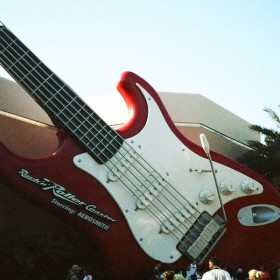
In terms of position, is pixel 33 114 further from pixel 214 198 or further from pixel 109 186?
pixel 214 198

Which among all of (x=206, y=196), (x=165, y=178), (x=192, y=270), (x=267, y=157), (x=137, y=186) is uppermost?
(x=267, y=157)

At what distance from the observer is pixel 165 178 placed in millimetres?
7621

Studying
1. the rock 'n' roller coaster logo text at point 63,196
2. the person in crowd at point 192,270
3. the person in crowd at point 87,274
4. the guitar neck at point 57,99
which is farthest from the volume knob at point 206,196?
the person in crowd at point 87,274

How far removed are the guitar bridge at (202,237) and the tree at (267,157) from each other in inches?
135

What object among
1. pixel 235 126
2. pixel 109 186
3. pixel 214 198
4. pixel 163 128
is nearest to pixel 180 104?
pixel 235 126

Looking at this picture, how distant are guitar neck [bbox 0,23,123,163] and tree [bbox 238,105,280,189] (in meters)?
4.76

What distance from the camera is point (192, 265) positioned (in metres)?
7.05

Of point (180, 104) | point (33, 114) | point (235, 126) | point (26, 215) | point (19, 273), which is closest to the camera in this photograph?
point (19, 273)

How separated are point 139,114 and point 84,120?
1065 millimetres

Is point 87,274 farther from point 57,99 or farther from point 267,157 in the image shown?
point 267,157

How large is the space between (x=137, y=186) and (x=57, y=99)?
6.54ft

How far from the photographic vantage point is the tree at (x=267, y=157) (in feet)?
35.2

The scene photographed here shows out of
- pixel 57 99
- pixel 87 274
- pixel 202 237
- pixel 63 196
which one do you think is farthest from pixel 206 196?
pixel 57 99

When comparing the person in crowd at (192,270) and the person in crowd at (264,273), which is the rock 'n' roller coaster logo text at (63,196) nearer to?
the person in crowd at (192,270)
